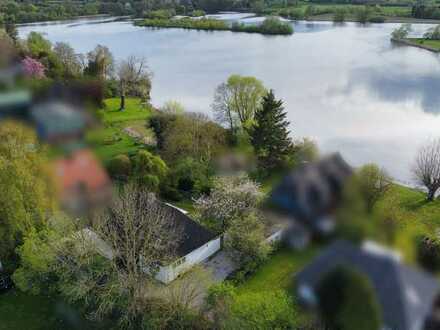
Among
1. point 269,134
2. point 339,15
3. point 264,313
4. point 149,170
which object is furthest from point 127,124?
point 339,15

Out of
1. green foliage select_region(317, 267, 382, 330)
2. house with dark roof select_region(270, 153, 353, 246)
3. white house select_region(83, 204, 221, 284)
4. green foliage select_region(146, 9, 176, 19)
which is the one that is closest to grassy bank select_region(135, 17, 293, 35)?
A: green foliage select_region(146, 9, 176, 19)

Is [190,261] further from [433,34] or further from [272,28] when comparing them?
[433,34]

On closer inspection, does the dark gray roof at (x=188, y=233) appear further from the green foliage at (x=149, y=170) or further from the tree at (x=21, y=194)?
the tree at (x=21, y=194)

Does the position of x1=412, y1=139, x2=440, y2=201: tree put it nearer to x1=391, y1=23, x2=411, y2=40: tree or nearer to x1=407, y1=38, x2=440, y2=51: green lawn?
x1=407, y1=38, x2=440, y2=51: green lawn

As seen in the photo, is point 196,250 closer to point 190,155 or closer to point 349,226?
point 190,155

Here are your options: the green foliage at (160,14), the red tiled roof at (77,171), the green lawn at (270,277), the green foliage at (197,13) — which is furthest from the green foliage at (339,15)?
the red tiled roof at (77,171)

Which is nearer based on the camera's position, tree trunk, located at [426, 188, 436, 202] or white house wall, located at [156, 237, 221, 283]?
white house wall, located at [156, 237, 221, 283]
